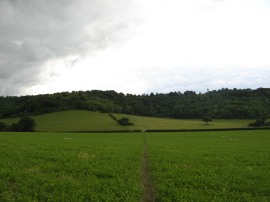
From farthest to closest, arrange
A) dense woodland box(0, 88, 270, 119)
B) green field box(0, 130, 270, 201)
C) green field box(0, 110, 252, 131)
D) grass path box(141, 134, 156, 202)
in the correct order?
dense woodland box(0, 88, 270, 119), green field box(0, 110, 252, 131), grass path box(141, 134, 156, 202), green field box(0, 130, 270, 201)

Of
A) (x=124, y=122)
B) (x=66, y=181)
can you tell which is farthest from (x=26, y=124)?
(x=66, y=181)

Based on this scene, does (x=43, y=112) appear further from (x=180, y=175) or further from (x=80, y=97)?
(x=180, y=175)

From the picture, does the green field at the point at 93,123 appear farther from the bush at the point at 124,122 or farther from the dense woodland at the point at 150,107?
the dense woodland at the point at 150,107

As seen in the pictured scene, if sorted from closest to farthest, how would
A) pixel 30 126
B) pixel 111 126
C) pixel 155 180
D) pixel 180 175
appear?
pixel 155 180, pixel 180 175, pixel 30 126, pixel 111 126

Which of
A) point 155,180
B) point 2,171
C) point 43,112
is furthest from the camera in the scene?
point 43,112

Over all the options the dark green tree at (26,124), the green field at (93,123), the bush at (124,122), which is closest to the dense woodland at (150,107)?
the green field at (93,123)

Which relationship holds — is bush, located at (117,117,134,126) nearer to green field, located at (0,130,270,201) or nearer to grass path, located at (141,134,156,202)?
green field, located at (0,130,270,201)

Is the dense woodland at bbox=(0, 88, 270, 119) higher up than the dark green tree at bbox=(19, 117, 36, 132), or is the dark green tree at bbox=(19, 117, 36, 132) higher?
the dense woodland at bbox=(0, 88, 270, 119)

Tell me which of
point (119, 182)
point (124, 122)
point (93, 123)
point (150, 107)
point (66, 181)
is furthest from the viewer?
point (150, 107)

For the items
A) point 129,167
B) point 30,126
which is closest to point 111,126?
point 30,126

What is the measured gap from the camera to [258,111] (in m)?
159

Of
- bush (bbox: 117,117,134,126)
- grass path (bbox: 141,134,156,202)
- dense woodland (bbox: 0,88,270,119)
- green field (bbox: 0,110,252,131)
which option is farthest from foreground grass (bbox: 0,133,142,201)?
dense woodland (bbox: 0,88,270,119)

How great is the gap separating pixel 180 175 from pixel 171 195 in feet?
15.0

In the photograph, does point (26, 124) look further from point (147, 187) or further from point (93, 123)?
point (147, 187)
